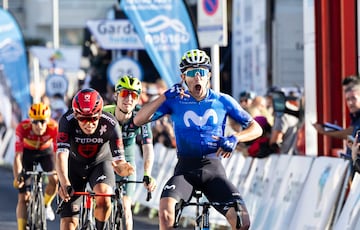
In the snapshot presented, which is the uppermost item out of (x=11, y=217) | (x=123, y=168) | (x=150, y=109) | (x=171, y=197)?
(x=150, y=109)

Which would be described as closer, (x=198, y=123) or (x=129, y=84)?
(x=198, y=123)

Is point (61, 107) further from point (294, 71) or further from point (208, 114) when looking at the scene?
point (208, 114)

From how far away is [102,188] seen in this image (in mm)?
11539

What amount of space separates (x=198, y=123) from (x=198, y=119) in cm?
3

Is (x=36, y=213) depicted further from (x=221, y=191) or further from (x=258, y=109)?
(x=221, y=191)

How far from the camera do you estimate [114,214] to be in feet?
38.4

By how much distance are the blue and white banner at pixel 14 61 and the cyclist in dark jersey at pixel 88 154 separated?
2004 centimetres

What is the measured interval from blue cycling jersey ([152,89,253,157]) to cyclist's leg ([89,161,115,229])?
144 centimetres

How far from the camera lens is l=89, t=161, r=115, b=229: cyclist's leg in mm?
11578

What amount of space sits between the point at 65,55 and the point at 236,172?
24194 millimetres

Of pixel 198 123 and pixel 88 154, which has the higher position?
pixel 198 123

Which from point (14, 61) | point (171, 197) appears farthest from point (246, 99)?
point (14, 61)

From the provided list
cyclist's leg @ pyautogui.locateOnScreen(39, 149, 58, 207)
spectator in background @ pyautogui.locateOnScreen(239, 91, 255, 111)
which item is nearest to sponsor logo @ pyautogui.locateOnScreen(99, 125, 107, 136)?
cyclist's leg @ pyautogui.locateOnScreen(39, 149, 58, 207)

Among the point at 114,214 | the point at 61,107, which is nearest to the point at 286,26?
the point at 61,107
